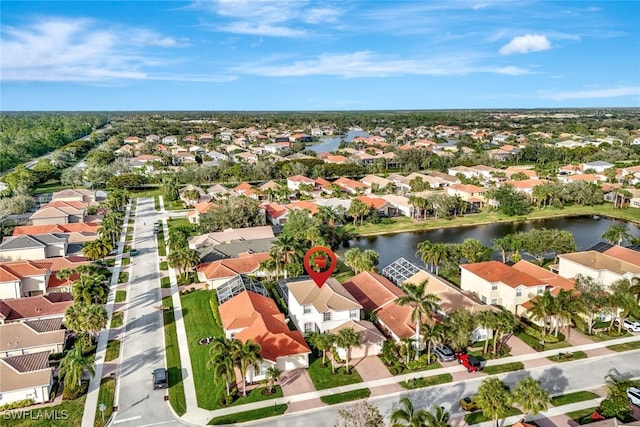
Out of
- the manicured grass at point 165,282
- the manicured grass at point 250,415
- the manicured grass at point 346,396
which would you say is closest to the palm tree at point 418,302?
the manicured grass at point 346,396

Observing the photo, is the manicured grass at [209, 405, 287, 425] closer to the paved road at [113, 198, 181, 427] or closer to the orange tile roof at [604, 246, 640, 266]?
the paved road at [113, 198, 181, 427]

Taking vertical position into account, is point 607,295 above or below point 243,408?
above

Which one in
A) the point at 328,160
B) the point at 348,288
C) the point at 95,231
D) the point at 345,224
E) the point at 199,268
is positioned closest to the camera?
the point at 348,288

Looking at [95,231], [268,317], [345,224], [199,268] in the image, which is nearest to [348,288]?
[268,317]

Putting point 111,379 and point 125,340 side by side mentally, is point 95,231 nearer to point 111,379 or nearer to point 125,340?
point 125,340

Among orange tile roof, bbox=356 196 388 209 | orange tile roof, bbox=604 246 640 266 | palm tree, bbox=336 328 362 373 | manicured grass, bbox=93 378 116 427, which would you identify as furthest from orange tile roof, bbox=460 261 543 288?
orange tile roof, bbox=356 196 388 209

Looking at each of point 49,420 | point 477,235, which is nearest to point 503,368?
point 49,420
